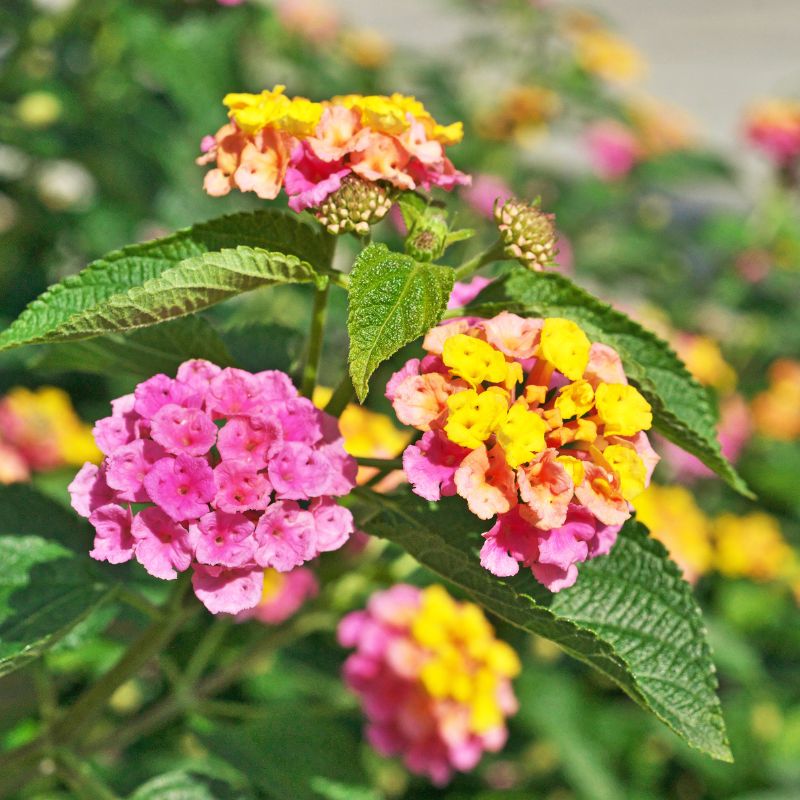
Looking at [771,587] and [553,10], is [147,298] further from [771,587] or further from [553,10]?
[553,10]

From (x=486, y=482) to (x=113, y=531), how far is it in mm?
244

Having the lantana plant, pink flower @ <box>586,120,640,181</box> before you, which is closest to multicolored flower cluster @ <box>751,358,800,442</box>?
pink flower @ <box>586,120,640,181</box>

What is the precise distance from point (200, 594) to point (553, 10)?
2612mm

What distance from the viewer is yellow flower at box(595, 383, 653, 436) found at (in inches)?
26.7

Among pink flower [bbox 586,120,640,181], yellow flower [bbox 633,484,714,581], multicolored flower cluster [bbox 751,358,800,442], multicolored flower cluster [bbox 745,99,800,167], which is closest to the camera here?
yellow flower [bbox 633,484,714,581]

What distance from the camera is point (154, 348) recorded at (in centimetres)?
80

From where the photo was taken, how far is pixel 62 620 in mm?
786

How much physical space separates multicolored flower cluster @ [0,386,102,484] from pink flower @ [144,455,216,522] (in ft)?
2.42

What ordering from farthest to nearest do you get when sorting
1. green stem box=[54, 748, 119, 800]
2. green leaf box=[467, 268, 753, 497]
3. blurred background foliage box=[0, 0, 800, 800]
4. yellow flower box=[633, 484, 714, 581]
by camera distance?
1. yellow flower box=[633, 484, 714, 581]
2. blurred background foliage box=[0, 0, 800, 800]
3. green stem box=[54, 748, 119, 800]
4. green leaf box=[467, 268, 753, 497]

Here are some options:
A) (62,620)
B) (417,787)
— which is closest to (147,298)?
(62,620)

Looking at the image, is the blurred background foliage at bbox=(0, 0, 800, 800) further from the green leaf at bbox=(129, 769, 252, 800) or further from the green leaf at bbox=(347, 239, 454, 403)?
the green leaf at bbox=(347, 239, 454, 403)

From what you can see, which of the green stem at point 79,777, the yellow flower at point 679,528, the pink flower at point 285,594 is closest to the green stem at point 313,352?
the green stem at point 79,777

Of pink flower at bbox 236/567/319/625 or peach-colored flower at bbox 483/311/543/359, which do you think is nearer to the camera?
peach-colored flower at bbox 483/311/543/359

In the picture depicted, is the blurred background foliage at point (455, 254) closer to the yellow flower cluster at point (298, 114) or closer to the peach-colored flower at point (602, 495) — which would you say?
the yellow flower cluster at point (298, 114)
